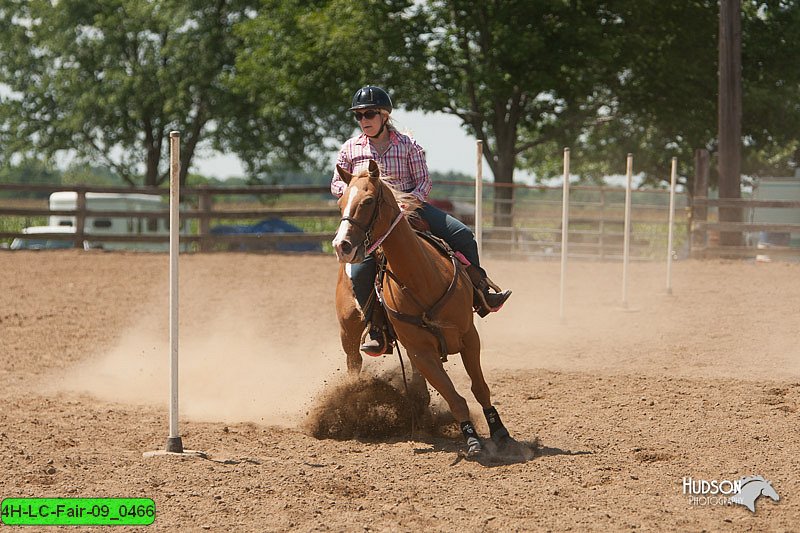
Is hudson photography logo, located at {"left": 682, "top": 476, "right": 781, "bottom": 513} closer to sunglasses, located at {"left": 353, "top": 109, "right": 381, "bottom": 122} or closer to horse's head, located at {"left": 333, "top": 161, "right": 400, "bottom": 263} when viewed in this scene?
horse's head, located at {"left": 333, "top": 161, "right": 400, "bottom": 263}

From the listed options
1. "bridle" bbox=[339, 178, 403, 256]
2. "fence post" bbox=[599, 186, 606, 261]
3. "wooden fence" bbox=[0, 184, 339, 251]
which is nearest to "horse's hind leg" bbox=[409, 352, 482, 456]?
"bridle" bbox=[339, 178, 403, 256]

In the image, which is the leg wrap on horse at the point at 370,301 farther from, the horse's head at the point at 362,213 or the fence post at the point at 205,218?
the fence post at the point at 205,218

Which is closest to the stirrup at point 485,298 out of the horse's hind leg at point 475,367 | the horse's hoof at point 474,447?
the horse's hind leg at point 475,367

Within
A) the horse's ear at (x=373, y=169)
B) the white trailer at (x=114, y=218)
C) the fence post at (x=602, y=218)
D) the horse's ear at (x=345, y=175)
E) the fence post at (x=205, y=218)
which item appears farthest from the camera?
the white trailer at (x=114, y=218)

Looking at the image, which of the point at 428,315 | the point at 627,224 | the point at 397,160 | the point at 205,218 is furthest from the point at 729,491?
the point at 205,218

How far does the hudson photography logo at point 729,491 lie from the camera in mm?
4801

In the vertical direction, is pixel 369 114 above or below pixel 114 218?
above

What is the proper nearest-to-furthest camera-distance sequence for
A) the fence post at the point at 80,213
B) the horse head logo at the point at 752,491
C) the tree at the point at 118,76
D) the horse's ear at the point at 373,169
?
the horse head logo at the point at 752,491, the horse's ear at the point at 373,169, the fence post at the point at 80,213, the tree at the point at 118,76

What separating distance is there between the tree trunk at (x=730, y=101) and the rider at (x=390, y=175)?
15.5 metres

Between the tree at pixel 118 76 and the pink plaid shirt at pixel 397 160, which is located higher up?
the tree at pixel 118 76

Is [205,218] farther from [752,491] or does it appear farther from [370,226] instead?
[752,491]

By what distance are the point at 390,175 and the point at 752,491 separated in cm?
295

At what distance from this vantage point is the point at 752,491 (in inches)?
194

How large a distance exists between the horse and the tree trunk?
52.2 feet
